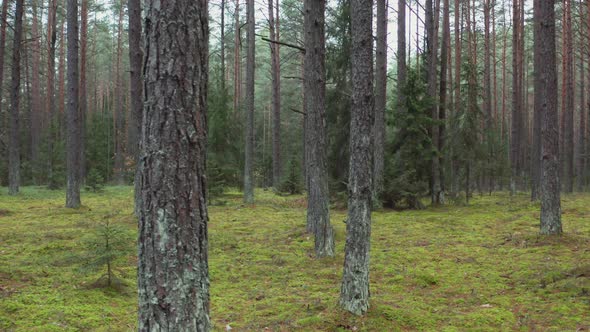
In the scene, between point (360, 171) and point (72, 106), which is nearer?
point (360, 171)

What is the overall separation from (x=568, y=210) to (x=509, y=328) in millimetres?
11503

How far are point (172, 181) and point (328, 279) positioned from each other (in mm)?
4520

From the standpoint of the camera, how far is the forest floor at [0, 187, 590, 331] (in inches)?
183

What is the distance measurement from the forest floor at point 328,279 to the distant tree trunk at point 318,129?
54 centimetres

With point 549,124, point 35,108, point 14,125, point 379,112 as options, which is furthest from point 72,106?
point 35,108

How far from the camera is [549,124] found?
8.70 metres

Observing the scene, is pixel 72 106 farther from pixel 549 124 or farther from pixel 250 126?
pixel 549 124

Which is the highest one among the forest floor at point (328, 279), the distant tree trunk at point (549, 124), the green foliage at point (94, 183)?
the distant tree trunk at point (549, 124)

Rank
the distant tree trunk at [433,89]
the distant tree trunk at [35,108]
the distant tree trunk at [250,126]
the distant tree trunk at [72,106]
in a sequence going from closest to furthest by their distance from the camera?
1. the distant tree trunk at [72,106]
2. the distant tree trunk at [433,89]
3. the distant tree trunk at [250,126]
4. the distant tree trunk at [35,108]

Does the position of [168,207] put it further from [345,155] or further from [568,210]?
[568,210]

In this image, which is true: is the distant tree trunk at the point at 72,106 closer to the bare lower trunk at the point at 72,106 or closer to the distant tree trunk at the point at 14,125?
the bare lower trunk at the point at 72,106

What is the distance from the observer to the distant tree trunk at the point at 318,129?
7.57m

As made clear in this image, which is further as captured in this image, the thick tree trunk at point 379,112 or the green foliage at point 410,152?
the green foliage at point 410,152

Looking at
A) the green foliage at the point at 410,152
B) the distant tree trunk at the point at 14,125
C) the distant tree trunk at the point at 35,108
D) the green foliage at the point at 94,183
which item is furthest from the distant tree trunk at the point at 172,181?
the distant tree trunk at the point at 35,108
